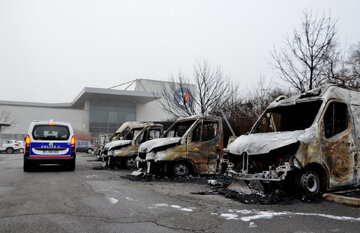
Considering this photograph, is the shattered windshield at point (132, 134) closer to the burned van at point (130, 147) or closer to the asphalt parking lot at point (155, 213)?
the burned van at point (130, 147)

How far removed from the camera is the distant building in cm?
6475

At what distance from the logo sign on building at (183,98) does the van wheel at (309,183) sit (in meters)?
14.5

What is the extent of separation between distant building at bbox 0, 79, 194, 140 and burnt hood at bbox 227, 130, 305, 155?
54390 mm

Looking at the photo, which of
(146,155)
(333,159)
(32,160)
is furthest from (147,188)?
(32,160)

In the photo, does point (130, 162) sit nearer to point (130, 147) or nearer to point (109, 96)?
point (130, 147)

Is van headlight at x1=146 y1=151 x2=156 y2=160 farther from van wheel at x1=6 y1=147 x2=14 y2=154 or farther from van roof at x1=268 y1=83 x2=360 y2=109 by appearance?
van wheel at x1=6 y1=147 x2=14 y2=154

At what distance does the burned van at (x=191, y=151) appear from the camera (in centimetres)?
1023

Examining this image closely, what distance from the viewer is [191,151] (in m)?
10.4

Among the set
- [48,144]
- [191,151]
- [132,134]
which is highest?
[132,134]

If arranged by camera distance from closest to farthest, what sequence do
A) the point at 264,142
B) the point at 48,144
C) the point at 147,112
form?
the point at 264,142, the point at 48,144, the point at 147,112

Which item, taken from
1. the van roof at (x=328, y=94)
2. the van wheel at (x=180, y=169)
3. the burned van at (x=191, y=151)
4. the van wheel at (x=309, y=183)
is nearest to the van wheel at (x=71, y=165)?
the burned van at (x=191, y=151)

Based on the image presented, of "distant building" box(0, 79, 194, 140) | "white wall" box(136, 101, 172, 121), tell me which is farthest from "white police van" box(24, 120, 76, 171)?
"white wall" box(136, 101, 172, 121)

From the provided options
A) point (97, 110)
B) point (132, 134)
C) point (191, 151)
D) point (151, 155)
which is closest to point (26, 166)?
point (132, 134)

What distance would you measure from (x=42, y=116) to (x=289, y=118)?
223 feet
